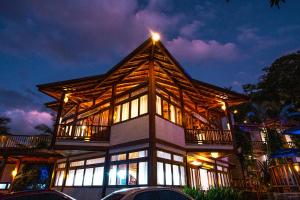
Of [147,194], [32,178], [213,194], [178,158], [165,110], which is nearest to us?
[147,194]

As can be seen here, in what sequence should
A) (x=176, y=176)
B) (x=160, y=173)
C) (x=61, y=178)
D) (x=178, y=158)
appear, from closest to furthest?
(x=160, y=173) < (x=176, y=176) < (x=178, y=158) < (x=61, y=178)

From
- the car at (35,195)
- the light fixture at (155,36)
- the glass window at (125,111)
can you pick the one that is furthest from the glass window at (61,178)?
the light fixture at (155,36)

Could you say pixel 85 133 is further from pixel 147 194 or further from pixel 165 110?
pixel 147 194

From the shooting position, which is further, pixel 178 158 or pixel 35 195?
pixel 178 158

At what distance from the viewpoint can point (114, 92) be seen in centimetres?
1588

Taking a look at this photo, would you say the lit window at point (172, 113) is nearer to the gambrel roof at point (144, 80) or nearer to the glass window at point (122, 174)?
the gambrel roof at point (144, 80)

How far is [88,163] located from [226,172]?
520 inches

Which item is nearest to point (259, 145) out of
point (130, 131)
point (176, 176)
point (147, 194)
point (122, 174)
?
point (176, 176)

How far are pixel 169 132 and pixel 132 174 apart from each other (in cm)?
355

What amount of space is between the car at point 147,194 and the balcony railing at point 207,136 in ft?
30.5

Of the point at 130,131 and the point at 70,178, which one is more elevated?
the point at 130,131

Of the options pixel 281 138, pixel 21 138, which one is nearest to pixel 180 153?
pixel 21 138

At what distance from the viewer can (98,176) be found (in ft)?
45.5

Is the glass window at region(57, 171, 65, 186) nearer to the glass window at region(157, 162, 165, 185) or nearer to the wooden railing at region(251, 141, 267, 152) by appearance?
the glass window at region(157, 162, 165, 185)
